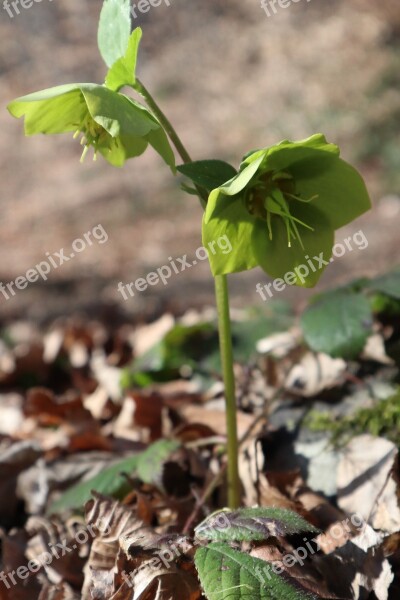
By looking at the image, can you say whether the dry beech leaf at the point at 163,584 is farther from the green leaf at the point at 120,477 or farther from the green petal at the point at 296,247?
the green petal at the point at 296,247

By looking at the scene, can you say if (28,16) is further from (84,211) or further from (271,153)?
(271,153)

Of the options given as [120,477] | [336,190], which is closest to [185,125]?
[120,477]

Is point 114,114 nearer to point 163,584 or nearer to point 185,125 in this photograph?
point 163,584

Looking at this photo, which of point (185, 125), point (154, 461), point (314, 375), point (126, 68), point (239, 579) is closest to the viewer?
point (239, 579)

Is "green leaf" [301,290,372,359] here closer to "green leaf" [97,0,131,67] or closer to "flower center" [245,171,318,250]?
"flower center" [245,171,318,250]

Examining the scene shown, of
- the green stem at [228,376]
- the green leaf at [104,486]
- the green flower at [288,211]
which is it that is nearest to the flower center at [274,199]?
the green flower at [288,211]

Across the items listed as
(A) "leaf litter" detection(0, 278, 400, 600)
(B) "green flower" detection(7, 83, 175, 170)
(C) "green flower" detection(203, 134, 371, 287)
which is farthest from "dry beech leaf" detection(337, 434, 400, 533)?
(B) "green flower" detection(7, 83, 175, 170)
